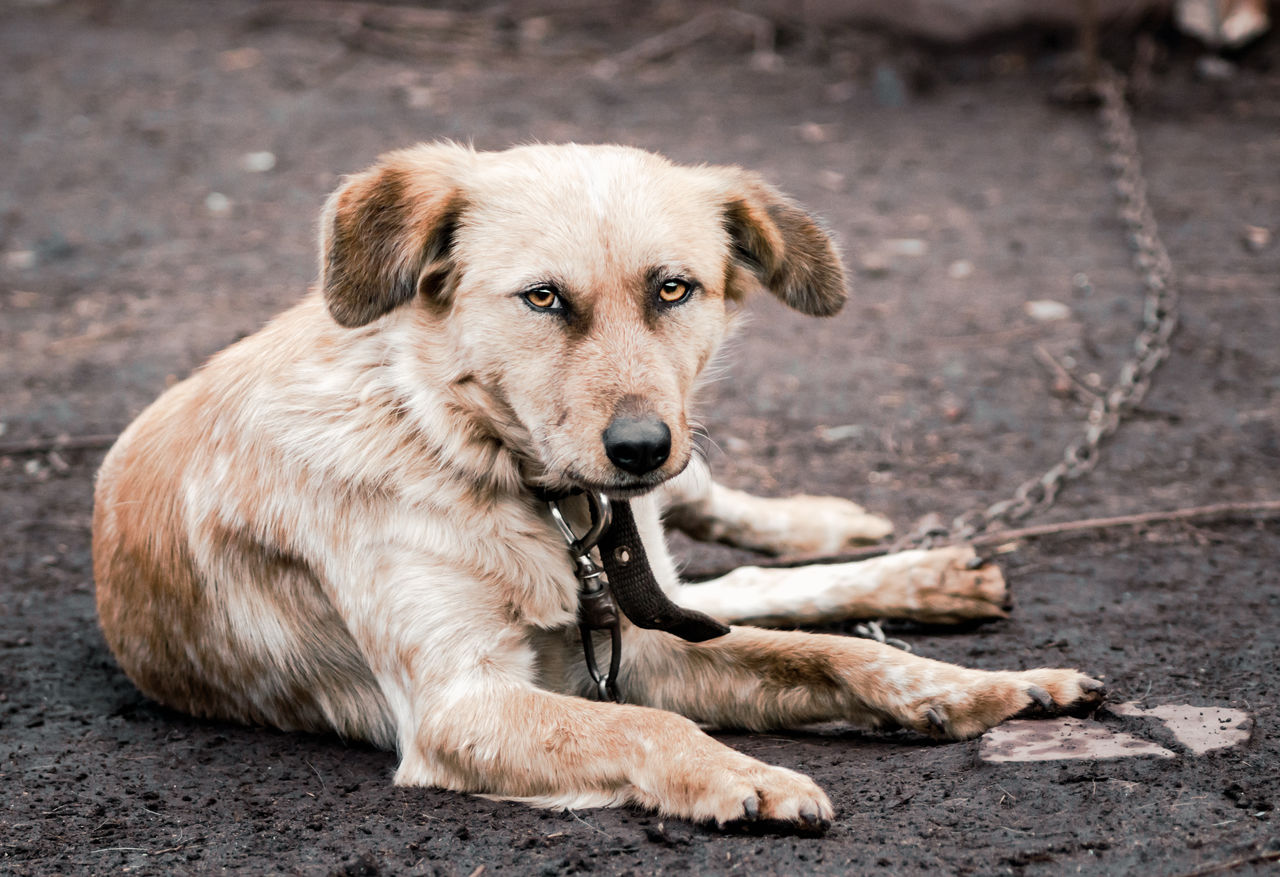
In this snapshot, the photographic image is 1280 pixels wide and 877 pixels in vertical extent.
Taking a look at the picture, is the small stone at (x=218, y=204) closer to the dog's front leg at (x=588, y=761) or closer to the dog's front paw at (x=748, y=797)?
the dog's front leg at (x=588, y=761)

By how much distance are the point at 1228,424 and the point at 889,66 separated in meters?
5.07

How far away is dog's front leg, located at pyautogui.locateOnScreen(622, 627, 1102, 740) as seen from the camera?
115 inches

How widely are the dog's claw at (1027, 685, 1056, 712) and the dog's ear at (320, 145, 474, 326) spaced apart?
167cm

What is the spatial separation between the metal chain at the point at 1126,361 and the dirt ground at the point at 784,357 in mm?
84

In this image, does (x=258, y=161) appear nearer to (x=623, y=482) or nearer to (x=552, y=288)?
(x=552, y=288)

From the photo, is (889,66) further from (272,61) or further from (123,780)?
(123,780)

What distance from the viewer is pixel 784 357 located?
6090 mm

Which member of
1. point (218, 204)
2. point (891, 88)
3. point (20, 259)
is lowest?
point (20, 259)

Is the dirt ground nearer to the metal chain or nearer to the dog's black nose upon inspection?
the metal chain

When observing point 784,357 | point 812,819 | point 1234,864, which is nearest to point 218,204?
point 784,357

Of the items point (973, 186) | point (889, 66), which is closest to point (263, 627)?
point (973, 186)

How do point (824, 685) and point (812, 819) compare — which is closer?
point (812, 819)

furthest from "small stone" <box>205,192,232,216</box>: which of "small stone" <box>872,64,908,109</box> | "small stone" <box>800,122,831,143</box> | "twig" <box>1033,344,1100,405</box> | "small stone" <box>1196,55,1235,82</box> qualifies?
"small stone" <box>1196,55,1235,82</box>

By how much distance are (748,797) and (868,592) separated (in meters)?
1.30
